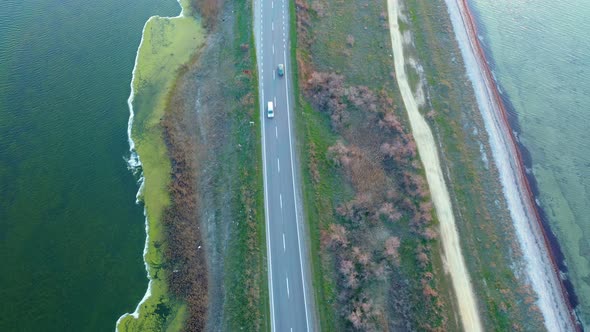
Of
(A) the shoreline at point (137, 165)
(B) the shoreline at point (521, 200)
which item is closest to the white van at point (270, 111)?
(A) the shoreline at point (137, 165)

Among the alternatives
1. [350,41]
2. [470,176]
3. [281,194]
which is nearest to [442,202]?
[470,176]

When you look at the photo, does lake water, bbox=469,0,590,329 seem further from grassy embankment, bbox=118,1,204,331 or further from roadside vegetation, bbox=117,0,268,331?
grassy embankment, bbox=118,1,204,331

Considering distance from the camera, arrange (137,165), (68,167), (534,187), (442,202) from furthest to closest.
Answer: (137,165) → (68,167) → (534,187) → (442,202)

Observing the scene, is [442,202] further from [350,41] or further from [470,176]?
[350,41]

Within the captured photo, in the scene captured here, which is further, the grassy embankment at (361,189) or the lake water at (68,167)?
the lake water at (68,167)

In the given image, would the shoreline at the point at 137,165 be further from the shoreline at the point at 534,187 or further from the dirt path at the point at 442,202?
the shoreline at the point at 534,187

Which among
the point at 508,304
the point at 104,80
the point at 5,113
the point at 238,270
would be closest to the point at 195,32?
the point at 104,80
